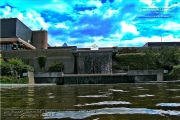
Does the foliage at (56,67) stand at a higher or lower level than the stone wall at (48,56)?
lower

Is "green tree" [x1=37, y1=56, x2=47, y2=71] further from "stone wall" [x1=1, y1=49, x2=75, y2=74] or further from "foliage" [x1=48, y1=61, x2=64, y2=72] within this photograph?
Result: "stone wall" [x1=1, y1=49, x2=75, y2=74]

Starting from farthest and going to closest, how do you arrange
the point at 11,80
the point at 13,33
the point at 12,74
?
the point at 13,33, the point at 12,74, the point at 11,80

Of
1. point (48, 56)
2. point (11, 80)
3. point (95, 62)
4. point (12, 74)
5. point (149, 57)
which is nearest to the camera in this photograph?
point (11, 80)

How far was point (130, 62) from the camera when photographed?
37.4m

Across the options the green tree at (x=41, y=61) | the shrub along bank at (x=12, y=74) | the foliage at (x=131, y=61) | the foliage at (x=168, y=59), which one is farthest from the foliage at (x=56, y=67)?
the foliage at (x=168, y=59)

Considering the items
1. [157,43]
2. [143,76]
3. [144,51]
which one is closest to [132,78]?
[143,76]

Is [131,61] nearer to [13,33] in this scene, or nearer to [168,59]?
[168,59]

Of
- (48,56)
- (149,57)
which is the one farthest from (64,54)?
(149,57)

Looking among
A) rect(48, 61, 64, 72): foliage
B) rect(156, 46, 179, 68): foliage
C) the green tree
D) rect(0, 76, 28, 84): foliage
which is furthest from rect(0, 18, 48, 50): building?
rect(156, 46, 179, 68): foliage

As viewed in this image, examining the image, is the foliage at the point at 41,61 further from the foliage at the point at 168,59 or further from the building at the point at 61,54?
the foliage at the point at 168,59

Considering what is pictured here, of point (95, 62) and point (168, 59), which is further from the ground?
point (168, 59)

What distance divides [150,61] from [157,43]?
26.6 meters

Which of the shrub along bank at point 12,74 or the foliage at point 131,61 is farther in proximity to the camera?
the foliage at point 131,61

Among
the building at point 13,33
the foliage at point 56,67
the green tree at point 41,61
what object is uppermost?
the building at point 13,33
